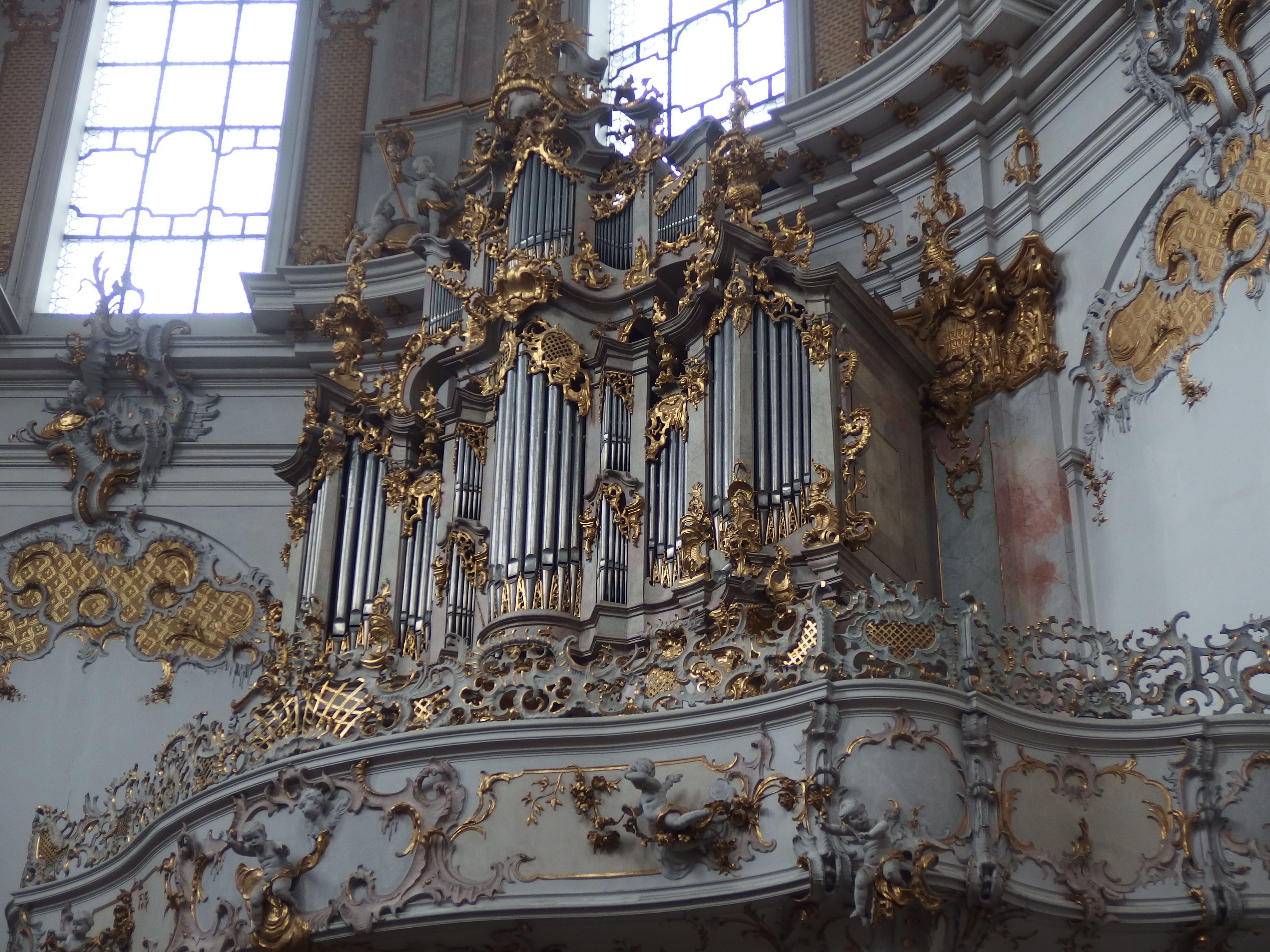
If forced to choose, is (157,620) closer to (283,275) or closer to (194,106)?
(283,275)

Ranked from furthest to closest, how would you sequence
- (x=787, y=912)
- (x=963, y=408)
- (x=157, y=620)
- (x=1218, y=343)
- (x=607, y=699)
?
(x=157, y=620)
(x=963, y=408)
(x=1218, y=343)
(x=607, y=699)
(x=787, y=912)

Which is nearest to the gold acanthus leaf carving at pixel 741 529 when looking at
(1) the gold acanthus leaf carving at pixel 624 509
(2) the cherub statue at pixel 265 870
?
(1) the gold acanthus leaf carving at pixel 624 509

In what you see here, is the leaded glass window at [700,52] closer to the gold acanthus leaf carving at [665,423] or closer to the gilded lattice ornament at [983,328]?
the gilded lattice ornament at [983,328]

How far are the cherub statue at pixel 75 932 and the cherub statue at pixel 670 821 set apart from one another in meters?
3.79

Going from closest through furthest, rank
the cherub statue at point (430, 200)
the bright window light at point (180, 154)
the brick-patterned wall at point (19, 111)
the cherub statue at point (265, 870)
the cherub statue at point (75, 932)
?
the cherub statue at point (265, 870), the cherub statue at point (75, 932), the cherub statue at point (430, 200), the brick-patterned wall at point (19, 111), the bright window light at point (180, 154)

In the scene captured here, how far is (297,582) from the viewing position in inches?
452

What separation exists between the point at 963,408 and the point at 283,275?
609 cm

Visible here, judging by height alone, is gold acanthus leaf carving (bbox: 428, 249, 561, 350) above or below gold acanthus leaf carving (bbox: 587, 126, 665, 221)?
below

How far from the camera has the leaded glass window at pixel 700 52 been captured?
14.6 metres

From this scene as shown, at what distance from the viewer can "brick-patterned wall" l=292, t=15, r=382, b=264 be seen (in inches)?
587

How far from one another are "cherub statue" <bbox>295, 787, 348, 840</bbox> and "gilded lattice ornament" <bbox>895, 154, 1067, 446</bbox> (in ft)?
15.5

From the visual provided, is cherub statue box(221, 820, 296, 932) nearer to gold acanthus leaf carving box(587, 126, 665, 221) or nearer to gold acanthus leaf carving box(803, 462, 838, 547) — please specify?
gold acanthus leaf carving box(803, 462, 838, 547)

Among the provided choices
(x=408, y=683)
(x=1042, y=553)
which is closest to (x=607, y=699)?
(x=408, y=683)

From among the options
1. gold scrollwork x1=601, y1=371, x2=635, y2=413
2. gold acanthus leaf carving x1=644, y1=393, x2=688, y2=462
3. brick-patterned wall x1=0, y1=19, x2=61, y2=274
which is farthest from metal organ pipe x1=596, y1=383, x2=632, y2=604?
brick-patterned wall x1=0, y1=19, x2=61, y2=274
